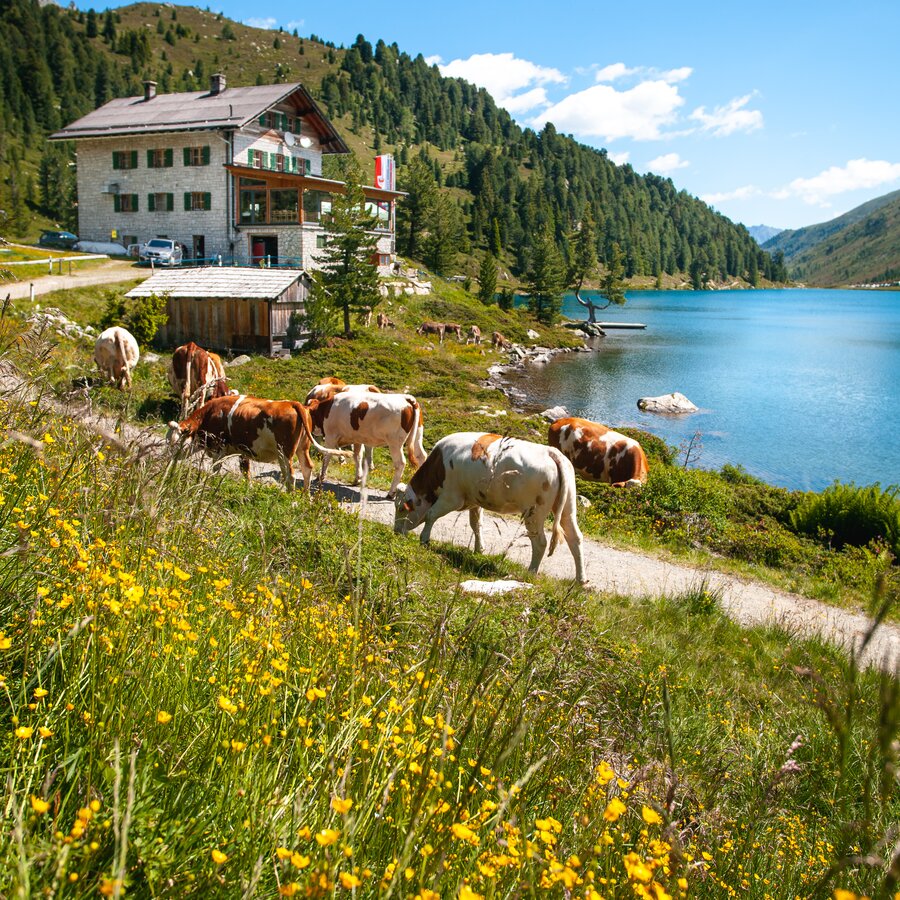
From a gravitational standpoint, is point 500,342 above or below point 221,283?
below

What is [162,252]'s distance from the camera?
49.7m

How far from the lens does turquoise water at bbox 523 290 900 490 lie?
33.6 m

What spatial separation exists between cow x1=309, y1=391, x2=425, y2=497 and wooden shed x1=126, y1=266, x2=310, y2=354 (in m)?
20.5

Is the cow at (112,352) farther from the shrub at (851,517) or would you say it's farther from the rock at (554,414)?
the shrub at (851,517)

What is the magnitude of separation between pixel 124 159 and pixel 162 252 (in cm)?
1072

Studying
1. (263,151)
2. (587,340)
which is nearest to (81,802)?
(263,151)

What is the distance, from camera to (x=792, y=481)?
29.3 metres

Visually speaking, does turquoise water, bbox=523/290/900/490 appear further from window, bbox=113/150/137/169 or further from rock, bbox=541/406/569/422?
window, bbox=113/150/137/169

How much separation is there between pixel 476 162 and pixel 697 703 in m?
207

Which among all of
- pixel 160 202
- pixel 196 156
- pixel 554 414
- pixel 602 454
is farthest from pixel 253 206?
pixel 602 454

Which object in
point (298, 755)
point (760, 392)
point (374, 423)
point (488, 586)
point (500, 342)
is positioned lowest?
point (760, 392)

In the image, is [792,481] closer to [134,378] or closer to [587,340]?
[134,378]

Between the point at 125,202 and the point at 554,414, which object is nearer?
the point at 554,414

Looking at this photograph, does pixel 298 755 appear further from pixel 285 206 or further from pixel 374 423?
pixel 285 206
